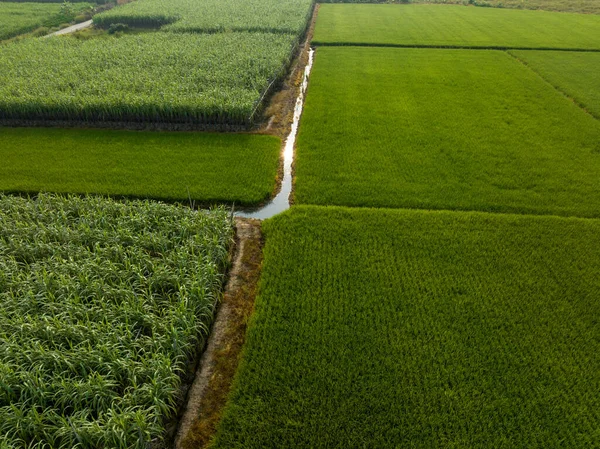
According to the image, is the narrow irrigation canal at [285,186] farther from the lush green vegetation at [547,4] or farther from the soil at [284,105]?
the lush green vegetation at [547,4]

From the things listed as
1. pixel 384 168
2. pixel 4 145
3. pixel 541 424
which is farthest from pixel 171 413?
pixel 4 145

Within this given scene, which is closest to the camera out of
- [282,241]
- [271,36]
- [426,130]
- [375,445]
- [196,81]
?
[375,445]

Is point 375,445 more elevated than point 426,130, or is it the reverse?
point 426,130

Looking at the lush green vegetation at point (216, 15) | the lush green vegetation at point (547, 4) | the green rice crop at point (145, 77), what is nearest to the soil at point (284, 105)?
the green rice crop at point (145, 77)

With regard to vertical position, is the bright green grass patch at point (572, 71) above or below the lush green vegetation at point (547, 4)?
below

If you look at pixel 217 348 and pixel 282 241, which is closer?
pixel 217 348

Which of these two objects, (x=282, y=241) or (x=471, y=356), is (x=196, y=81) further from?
(x=471, y=356)
